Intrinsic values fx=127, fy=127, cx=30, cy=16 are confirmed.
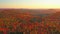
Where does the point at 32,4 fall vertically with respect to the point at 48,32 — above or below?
above

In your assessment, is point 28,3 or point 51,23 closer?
point 51,23

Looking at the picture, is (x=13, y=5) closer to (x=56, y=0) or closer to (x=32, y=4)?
(x=32, y=4)

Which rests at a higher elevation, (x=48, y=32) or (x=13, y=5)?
(x=13, y=5)

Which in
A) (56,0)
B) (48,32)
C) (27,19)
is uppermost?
(56,0)

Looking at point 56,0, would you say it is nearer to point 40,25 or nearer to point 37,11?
point 37,11

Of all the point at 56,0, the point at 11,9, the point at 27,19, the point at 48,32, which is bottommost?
the point at 48,32

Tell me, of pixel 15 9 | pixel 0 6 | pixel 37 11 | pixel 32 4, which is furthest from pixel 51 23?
pixel 0 6

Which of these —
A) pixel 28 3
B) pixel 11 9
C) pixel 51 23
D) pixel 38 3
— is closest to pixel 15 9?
pixel 11 9

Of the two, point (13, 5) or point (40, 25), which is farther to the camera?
point (13, 5)

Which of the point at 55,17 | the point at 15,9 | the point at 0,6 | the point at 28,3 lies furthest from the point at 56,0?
the point at 0,6
